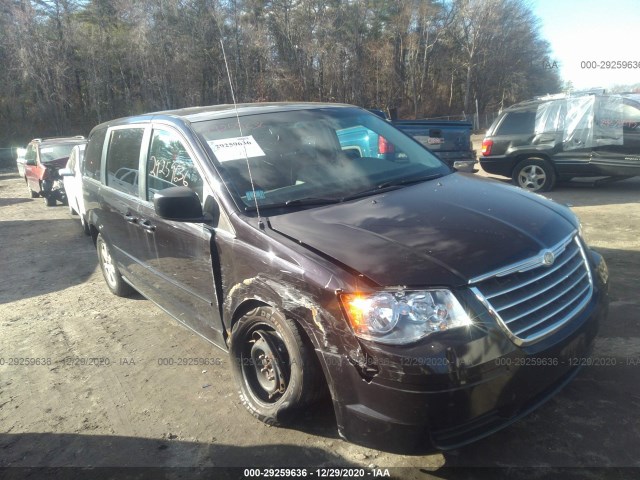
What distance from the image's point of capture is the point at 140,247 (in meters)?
4.20

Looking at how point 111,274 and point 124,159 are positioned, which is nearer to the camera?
point 124,159

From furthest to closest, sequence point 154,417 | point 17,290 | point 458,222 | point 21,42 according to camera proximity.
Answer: point 21,42, point 17,290, point 154,417, point 458,222

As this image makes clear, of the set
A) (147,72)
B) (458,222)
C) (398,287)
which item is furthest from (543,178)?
(147,72)

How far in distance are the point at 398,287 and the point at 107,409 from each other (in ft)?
7.76

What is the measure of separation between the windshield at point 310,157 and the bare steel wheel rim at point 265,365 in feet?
2.67

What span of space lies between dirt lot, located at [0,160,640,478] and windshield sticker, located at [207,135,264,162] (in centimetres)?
165

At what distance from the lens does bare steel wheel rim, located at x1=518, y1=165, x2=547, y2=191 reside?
368 inches

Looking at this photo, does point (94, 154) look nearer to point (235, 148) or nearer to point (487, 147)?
point (235, 148)

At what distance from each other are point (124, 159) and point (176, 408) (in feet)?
7.73

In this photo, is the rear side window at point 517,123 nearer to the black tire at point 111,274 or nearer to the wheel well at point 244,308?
the black tire at point 111,274

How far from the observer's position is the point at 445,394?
7.09ft

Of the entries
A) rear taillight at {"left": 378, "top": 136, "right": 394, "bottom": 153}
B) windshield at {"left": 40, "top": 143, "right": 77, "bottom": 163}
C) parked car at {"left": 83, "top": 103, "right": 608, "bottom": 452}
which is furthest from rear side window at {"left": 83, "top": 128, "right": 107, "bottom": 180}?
windshield at {"left": 40, "top": 143, "right": 77, "bottom": 163}

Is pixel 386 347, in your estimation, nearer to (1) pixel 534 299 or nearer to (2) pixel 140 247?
(1) pixel 534 299

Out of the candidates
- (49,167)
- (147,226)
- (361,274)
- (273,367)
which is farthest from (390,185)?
(49,167)
